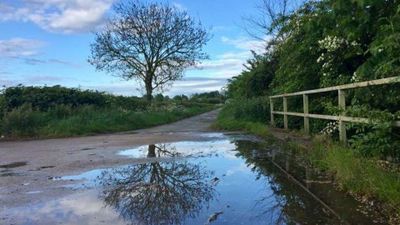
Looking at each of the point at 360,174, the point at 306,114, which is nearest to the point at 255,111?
the point at 306,114

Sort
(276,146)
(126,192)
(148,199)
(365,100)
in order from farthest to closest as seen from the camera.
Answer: (276,146) → (365,100) → (126,192) → (148,199)

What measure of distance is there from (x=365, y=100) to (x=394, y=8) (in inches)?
82.7

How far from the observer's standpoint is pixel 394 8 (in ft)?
21.7

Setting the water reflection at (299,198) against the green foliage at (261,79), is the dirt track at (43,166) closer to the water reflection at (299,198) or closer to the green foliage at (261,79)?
the water reflection at (299,198)

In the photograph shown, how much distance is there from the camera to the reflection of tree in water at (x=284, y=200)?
17.6 ft

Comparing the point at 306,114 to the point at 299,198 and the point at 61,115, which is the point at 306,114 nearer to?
the point at 299,198

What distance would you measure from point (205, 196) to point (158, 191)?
0.81 metres

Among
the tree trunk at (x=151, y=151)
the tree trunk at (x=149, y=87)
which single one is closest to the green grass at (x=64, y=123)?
the tree trunk at (x=151, y=151)

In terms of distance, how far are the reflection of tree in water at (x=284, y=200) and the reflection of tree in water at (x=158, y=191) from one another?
88 centimetres

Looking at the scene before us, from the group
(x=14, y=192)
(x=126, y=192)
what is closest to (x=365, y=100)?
(x=126, y=192)

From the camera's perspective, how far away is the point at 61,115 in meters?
23.8

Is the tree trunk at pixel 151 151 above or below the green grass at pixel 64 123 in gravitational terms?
below

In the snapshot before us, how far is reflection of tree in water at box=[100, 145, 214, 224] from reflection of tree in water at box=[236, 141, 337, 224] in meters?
0.88

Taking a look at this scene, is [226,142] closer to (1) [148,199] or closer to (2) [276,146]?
(2) [276,146]
